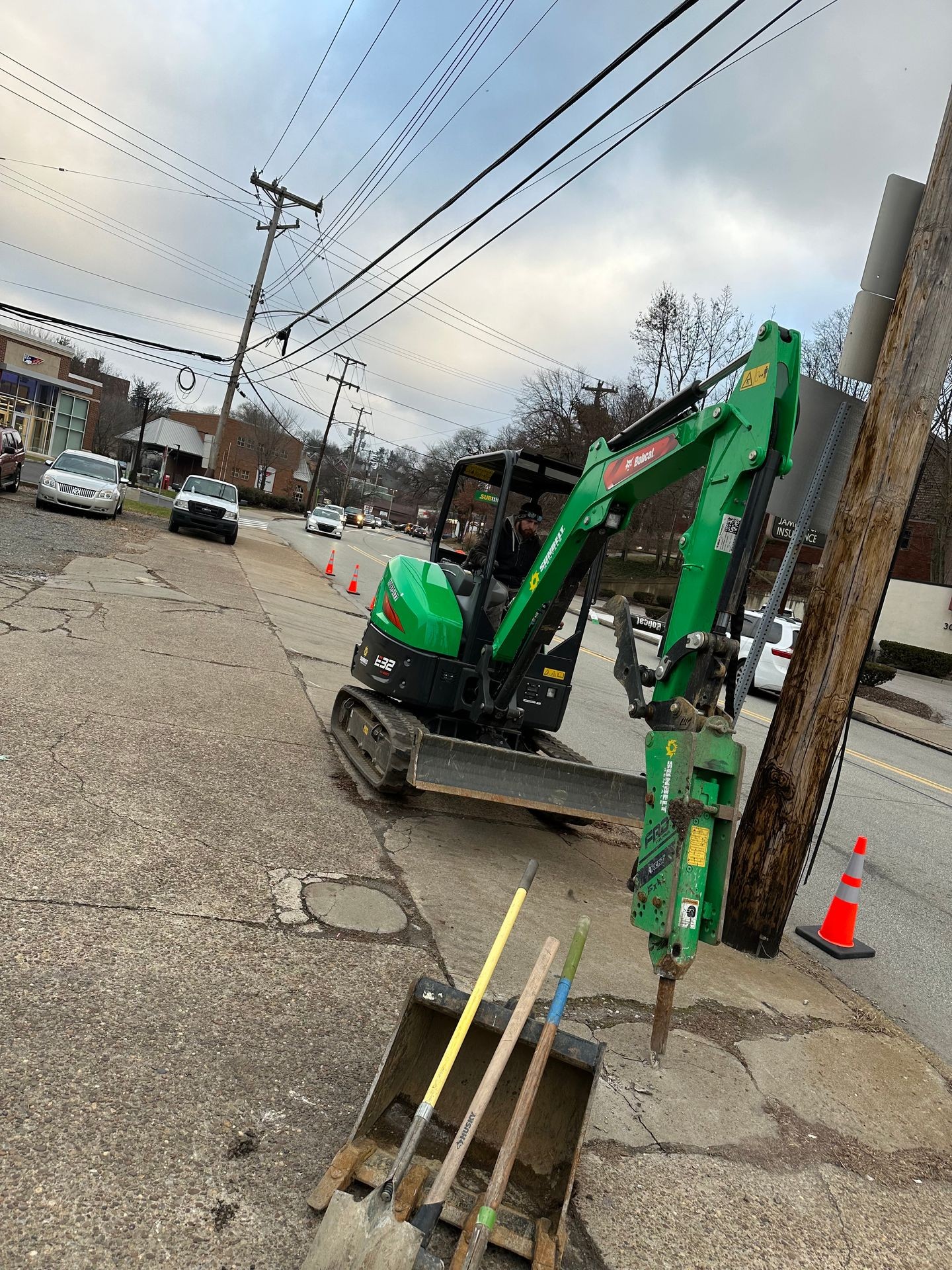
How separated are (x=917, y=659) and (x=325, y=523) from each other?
3008cm

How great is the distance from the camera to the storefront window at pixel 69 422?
53875mm

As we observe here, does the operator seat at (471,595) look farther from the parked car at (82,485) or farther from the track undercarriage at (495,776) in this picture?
the parked car at (82,485)

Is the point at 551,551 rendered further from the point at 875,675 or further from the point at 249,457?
the point at 249,457

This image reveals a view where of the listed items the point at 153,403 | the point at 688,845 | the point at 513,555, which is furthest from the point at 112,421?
the point at 688,845

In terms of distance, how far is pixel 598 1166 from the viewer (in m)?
3.01

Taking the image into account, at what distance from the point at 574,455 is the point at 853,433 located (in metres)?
41.0

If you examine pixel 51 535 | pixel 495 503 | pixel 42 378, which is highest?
pixel 42 378

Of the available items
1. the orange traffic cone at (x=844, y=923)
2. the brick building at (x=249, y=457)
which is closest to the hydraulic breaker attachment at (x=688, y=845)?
the orange traffic cone at (x=844, y=923)

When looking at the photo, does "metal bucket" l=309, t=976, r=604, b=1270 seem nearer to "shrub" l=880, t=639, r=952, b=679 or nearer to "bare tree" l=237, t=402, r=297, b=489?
"shrub" l=880, t=639, r=952, b=679

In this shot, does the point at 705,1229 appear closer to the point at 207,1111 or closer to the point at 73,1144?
the point at 207,1111

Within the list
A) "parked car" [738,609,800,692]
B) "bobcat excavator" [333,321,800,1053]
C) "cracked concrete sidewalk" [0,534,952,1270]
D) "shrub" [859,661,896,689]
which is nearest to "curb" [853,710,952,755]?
"parked car" [738,609,800,692]

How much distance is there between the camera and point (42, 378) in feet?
164

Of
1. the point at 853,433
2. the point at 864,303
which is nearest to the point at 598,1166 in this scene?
the point at 853,433

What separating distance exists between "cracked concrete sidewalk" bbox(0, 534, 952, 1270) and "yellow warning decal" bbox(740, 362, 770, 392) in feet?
Answer: 9.24
